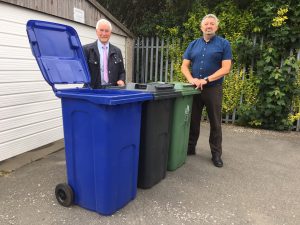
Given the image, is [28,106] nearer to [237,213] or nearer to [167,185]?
[167,185]

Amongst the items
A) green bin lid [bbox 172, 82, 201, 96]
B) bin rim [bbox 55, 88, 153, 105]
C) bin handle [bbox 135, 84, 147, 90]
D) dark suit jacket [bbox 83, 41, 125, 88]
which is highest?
dark suit jacket [bbox 83, 41, 125, 88]

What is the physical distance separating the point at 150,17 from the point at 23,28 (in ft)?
15.6

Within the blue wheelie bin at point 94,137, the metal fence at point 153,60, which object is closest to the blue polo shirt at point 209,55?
the blue wheelie bin at point 94,137

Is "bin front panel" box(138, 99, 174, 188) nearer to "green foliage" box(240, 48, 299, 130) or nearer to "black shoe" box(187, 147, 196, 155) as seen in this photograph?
"black shoe" box(187, 147, 196, 155)

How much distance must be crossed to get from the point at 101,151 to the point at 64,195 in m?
0.75

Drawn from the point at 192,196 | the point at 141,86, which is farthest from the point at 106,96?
the point at 192,196

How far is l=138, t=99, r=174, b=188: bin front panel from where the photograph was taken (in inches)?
130

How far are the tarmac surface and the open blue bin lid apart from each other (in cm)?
128

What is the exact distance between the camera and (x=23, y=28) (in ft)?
15.1

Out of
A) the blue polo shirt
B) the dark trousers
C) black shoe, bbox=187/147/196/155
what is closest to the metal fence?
black shoe, bbox=187/147/196/155

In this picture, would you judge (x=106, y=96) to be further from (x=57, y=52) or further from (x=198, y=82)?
(x=198, y=82)

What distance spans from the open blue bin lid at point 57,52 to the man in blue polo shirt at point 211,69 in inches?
63.5

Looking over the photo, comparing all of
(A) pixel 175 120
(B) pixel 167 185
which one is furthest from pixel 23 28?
(B) pixel 167 185

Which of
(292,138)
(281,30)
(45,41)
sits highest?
(281,30)
